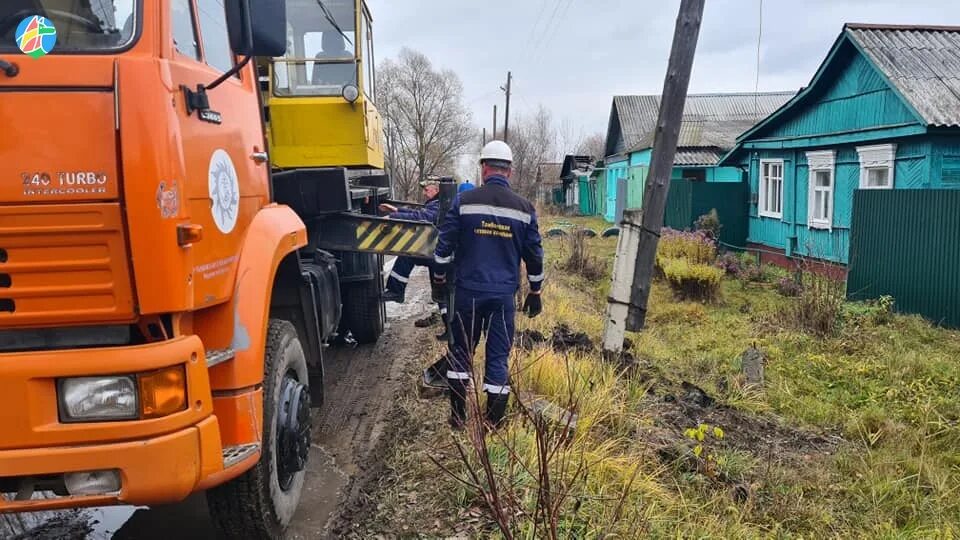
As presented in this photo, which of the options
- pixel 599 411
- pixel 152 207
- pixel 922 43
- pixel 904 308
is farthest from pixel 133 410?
pixel 922 43

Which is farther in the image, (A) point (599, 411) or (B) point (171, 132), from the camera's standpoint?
(A) point (599, 411)

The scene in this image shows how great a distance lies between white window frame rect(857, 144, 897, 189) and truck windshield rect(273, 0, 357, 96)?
9282mm

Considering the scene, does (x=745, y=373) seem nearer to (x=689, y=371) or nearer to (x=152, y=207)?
(x=689, y=371)

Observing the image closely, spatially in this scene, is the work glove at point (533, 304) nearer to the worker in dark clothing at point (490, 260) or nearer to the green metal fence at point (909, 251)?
the worker in dark clothing at point (490, 260)

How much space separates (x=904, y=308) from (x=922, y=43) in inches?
217

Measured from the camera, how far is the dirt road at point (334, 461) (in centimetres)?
333

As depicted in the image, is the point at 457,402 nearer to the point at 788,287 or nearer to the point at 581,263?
the point at 788,287

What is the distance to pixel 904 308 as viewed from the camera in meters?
9.36

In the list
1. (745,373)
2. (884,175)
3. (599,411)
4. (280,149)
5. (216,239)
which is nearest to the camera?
(216,239)

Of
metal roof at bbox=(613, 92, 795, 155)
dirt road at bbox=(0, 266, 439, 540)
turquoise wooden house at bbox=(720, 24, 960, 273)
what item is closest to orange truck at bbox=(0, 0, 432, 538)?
dirt road at bbox=(0, 266, 439, 540)

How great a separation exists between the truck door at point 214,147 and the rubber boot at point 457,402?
1732 millimetres

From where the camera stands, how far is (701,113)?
99.1ft

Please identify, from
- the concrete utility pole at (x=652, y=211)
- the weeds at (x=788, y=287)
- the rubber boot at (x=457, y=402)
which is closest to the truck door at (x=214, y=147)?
the rubber boot at (x=457, y=402)

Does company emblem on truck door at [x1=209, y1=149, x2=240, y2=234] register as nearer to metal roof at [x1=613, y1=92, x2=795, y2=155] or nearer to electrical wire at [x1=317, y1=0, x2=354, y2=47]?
electrical wire at [x1=317, y1=0, x2=354, y2=47]
